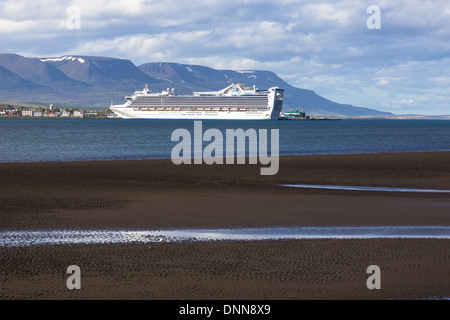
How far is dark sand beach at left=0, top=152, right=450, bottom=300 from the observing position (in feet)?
27.7

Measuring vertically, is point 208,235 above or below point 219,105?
below

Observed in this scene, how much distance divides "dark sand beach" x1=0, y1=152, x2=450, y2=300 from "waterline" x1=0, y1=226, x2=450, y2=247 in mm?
473

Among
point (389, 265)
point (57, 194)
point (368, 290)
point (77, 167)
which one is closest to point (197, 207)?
point (57, 194)

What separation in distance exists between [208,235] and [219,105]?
14950 centimetres

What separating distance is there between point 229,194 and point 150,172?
7652 millimetres

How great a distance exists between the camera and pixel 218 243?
36.9ft

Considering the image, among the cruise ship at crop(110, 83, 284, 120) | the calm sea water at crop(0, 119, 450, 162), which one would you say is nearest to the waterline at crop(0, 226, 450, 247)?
the calm sea water at crop(0, 119, 450, 162)

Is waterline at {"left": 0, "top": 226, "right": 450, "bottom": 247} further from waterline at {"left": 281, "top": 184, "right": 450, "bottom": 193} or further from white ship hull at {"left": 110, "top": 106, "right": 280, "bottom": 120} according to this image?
white ship hull at {"left": 110, "top": 106, "right": 280, "bottom": 120}

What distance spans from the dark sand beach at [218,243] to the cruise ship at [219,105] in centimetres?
13522

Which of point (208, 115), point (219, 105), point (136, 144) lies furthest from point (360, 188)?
point (208, 115)

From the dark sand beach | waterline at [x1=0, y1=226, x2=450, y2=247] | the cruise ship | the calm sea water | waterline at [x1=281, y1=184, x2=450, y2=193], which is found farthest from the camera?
the cruise ship

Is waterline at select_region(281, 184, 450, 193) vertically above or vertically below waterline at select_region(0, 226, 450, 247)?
above

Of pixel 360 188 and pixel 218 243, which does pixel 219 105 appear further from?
pixel 218 243

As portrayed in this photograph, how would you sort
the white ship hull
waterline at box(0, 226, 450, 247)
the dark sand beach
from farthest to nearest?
the white ship hull
waterline at box(0, 226, 450, 247)
the dark sand beach
